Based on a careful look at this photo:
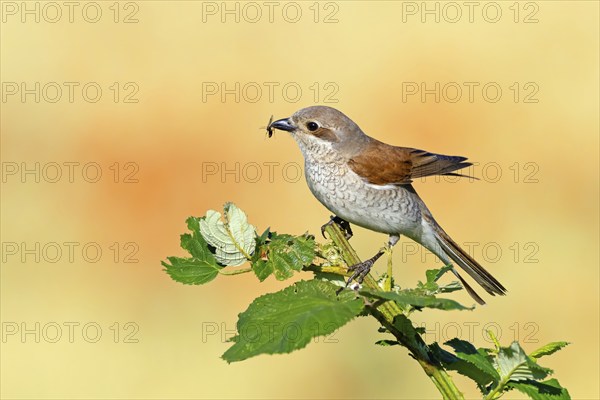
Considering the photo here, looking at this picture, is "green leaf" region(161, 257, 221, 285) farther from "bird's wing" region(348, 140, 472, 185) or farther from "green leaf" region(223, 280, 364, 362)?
"bird's wing" region(348, 140, 472, 185)

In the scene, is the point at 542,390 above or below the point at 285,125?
below

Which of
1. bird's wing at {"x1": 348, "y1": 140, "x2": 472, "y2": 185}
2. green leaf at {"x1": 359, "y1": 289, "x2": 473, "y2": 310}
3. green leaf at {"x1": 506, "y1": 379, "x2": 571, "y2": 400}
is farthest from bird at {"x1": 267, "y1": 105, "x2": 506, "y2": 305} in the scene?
green leaf at {"x1": 359, "y1": 289, "x2": 473, "y2": 310}

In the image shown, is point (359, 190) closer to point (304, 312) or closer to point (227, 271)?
point (227, 271)

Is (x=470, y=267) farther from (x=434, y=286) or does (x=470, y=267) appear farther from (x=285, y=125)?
(x=434, y=286)

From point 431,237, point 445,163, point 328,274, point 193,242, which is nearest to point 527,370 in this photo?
point 328,274

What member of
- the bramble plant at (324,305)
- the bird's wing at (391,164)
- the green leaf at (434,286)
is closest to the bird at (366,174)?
the bird's wing at (391,164)

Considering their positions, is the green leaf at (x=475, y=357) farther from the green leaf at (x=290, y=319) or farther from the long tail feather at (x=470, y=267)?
the long tail feather at (x=470, y=267)

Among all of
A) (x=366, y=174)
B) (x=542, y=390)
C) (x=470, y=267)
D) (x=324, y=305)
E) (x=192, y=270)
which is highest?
(x=366, y=174)

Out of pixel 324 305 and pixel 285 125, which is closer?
pixel 324 305

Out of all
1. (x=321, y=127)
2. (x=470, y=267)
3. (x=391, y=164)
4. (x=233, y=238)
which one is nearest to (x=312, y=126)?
(x=321, y=127)
